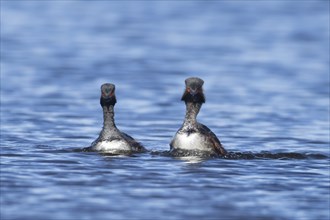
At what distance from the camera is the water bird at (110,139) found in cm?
2367

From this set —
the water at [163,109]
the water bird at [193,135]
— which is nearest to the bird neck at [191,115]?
the water bird at [193,135]

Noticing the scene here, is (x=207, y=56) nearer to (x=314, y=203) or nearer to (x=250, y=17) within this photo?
(x=250, y=17)

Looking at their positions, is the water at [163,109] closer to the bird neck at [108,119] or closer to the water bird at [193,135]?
the water bird at [193,135]

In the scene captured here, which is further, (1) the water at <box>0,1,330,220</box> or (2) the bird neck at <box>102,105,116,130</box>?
(2) the bird neck at <box>102,105,116,130</box>

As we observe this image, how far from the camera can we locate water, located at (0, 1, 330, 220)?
19.1 m

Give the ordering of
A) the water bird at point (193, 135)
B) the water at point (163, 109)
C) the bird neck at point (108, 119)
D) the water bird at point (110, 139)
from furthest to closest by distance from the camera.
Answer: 1. the bird neck at point (108, 119)
2. the water bird at point (110, 139)
3. the water bird at point (193, 135)
4. the water at point (163, 109)

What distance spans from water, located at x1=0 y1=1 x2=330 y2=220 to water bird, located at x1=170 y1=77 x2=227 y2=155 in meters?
0.32

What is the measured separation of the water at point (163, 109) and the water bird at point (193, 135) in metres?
0.32

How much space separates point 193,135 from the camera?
23.5m

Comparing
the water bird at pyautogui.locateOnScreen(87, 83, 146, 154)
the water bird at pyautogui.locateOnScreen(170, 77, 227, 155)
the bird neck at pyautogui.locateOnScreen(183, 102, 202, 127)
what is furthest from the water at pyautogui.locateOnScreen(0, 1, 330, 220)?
the bird neck at pyautogui.locateOnScreen(183, 102, 202, 127)

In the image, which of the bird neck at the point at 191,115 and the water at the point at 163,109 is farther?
the bird neck at the point at 191,115

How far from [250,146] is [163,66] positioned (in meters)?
17.2

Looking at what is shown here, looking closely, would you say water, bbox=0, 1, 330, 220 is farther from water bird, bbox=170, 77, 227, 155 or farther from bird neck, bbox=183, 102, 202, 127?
bird neck, bbox=183, 102, 202, 127

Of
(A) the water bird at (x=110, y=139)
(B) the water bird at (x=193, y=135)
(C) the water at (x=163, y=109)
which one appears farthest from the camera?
(A) the water bird at (x=110, y=139)
